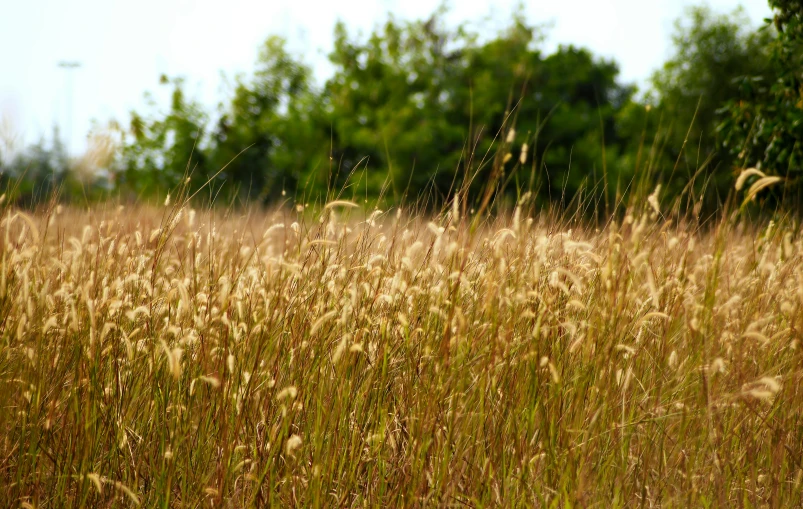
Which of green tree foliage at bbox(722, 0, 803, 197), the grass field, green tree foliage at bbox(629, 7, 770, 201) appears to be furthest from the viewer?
green tree foliage at bbox(629, 7, 770, 201)

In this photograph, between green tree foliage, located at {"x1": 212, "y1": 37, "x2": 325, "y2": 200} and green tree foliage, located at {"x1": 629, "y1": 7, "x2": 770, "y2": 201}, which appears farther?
green tree foliage, located at {"x1": 212, "y1": 37, "x2": 325, "y2": 200}

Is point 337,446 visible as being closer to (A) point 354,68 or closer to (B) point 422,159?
(B) point 422,159

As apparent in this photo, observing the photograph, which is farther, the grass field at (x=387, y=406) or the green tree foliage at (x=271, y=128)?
the green tree foliage at (x=271, y=128)

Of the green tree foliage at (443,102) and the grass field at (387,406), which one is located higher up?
the green tree foliage at (443,102)

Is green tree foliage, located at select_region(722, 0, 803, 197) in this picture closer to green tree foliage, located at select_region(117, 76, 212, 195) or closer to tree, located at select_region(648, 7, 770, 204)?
tree, located at select_region(648, 7, 770, 204)

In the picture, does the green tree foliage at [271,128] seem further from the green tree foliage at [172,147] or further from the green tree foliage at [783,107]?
the green tree foliage at [783,107]

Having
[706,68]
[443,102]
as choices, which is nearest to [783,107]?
[706,68]

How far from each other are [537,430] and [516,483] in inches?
9.5

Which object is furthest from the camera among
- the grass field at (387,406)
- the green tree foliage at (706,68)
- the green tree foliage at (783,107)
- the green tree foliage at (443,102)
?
the green tree foliage at (443,102)

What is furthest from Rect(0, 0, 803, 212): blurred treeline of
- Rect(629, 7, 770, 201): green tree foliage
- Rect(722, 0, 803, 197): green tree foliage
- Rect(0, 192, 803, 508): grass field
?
Rect(0, 192, 803, 508): grass field

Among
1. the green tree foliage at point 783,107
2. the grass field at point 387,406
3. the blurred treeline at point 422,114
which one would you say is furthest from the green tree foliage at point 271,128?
the grass field at point 387,406

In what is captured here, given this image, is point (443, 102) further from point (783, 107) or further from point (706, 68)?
point (783, 107)

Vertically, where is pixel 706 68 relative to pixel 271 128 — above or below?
above

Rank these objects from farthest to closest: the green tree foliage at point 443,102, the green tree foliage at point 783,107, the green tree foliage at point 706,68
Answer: the green tree foliage at point 443,102 < the green tree foliage at point 706,68 < the green tree foliage at point 783,107
